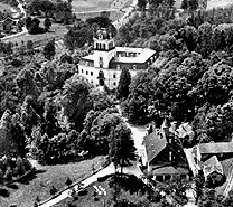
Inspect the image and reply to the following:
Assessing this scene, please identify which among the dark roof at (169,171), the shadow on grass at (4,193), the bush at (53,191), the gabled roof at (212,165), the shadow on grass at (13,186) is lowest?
the shadow on grass at (4,193)

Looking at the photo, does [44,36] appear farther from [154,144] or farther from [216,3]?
[154,144]

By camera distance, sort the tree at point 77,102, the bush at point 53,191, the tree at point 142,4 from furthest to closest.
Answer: the tree at point 142,4 → the tree at point 77,102 → the bush at point 53,191

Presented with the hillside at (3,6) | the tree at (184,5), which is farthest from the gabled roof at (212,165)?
the hillside at (3,6)

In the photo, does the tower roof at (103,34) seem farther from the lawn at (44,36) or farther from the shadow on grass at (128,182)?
the lawn at (44,36)

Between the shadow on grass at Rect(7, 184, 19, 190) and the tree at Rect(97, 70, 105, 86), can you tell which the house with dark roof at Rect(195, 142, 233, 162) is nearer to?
the shadow on grass at Rect(7, 184, 19, 190)

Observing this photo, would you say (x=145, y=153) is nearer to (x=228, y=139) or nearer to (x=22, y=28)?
(x=228, y=139)

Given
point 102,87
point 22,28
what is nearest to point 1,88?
point 102,87

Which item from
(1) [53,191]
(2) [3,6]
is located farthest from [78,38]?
(1) [53,191]
